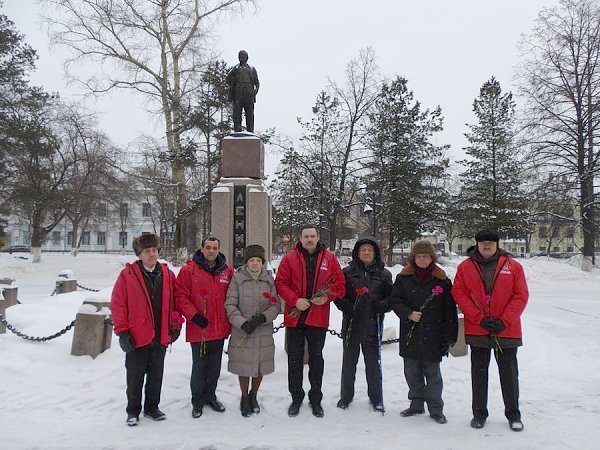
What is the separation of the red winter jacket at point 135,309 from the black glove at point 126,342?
0.03 meters

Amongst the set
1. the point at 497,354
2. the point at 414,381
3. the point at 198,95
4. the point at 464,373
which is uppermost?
the point at 198,95

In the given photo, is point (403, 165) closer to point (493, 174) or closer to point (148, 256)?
point (493, 174)

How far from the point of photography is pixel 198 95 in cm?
2320

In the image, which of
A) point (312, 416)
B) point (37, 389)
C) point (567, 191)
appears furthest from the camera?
point (567, 191)

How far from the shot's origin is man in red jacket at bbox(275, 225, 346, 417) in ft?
14.3

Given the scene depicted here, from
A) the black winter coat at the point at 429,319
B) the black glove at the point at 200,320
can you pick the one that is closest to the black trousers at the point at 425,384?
the black winter coat at the point at 429,319

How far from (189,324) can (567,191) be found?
22.8 meters

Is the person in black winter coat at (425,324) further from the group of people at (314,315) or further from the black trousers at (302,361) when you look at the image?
the black trousers at (302,361)

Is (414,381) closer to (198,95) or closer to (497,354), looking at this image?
(497,354)

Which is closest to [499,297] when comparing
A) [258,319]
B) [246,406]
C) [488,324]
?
[488,324]

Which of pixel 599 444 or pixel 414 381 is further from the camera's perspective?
pixel 414 381

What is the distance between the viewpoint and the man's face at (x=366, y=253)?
15.0 feet

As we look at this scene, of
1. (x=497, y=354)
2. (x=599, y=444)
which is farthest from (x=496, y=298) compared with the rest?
(x=599, y=444)

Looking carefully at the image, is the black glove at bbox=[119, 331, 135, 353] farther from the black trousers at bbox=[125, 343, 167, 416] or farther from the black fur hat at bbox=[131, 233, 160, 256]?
→ the black fur hat at bbox=[131, 233, 160, 256]
